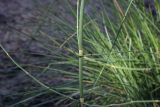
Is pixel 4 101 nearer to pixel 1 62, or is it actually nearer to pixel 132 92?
pixel 1 62

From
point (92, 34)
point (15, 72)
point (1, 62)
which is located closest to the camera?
point (92, 34)

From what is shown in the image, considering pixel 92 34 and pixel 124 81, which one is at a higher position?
pixel 92 34

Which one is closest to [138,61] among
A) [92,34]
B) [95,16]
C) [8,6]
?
[92,34]

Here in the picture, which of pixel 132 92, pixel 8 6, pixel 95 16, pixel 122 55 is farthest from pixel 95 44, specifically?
pixel 8 6

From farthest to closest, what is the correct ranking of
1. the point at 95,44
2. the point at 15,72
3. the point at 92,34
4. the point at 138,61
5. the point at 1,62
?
the point at 1,62
the point at 15,72
the point at 92,34
the point at 95,44
the point at 138,61

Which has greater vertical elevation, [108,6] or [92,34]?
[108,6]

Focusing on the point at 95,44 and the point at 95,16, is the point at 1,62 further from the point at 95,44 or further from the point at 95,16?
the point at 95,44

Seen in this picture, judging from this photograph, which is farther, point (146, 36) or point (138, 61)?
point (146, 36)

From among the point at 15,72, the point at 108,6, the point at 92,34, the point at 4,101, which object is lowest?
the point at 4,101

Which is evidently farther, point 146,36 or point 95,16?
point 95,16
